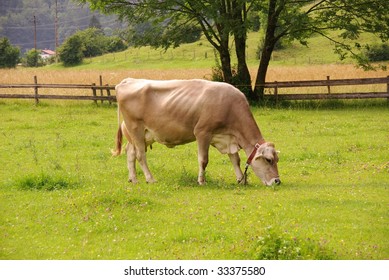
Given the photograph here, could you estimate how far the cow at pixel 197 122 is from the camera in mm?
12289

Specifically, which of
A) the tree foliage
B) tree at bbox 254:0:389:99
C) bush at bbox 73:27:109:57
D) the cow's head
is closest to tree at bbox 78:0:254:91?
the tree foliage

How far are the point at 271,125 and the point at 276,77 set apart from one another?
15.2 metres

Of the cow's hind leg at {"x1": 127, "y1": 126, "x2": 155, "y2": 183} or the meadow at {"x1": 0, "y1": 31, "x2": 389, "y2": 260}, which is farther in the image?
the cow's hind leg at {"x1": 127, "y1": 126, "x2": 155, "y2": 183}

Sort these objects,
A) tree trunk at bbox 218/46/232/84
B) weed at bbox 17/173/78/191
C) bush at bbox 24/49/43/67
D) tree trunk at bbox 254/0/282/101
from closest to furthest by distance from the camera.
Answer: weed at bbox 17/173/78/191 → tree trunk at bbox 254/0/282/101 → tree trunk at bbox 218/46/232/84 → bush at bbox 24/49/43/67

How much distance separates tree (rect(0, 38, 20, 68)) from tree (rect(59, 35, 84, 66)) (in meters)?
3.68

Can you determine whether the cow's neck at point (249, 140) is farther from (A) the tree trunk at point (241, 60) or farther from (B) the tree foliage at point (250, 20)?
(A) the tree trunk at point (241, 60)

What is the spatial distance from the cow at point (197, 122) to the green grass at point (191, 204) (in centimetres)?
53

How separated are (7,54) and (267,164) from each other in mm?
40486

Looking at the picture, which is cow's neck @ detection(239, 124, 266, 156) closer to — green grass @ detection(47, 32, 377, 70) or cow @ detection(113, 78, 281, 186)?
cow @ detection(113, 78, 281, 186)

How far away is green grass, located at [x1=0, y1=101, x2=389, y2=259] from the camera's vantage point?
802cm

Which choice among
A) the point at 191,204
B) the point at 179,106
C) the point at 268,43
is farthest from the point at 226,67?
the point at 191,204

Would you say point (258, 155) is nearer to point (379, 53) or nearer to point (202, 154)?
point (202, 154)

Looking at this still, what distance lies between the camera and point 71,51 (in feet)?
166

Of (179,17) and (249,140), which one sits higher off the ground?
(179,17)
